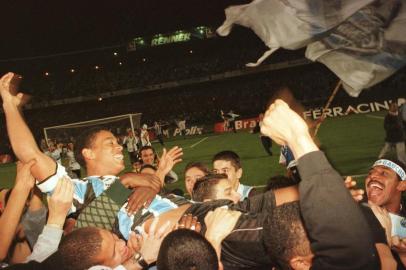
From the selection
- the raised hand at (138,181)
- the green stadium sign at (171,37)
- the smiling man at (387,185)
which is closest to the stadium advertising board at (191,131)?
the green stadium sign at (171,37)

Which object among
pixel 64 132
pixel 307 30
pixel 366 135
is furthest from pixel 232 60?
pixel 307 30

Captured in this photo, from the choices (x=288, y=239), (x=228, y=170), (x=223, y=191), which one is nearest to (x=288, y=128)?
(x=288, y=239)

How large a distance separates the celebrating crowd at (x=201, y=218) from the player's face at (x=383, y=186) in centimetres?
1

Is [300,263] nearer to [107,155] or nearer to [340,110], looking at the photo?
[107,155]

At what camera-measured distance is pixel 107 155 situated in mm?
4082

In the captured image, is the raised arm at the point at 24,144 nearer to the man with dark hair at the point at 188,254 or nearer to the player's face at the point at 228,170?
the man with dark hair at the point at 188,254

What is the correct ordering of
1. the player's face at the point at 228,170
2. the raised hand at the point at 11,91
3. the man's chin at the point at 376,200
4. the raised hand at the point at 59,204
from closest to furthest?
the raised hand at the point at 59,204
the raised hand at the point at 11,91
the man's chin at the point at 376,200
the player's face at the point at 228,170

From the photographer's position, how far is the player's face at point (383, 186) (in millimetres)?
4523

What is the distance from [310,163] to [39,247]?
2149 mm

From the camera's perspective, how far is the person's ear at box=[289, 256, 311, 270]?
2.28 m

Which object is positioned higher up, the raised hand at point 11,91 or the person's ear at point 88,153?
the raised hand at point 11,91

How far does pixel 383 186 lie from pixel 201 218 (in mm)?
2451

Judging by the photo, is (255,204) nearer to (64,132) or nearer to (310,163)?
(310,163)

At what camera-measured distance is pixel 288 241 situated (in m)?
2.30
